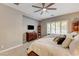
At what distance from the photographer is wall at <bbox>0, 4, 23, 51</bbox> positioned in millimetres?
1681

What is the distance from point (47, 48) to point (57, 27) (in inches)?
16.9

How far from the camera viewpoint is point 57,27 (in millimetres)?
1843

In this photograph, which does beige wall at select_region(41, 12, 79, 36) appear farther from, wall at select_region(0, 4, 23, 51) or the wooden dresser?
wall at select_region(0, 4, 23, 51)

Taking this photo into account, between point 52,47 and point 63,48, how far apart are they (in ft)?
0.62

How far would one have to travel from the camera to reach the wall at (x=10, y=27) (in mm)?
1681

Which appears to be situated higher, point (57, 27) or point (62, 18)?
point (62, 18)

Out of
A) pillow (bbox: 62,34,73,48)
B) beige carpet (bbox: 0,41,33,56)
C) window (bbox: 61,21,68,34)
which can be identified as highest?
window (bbox: 61,21,68,34)

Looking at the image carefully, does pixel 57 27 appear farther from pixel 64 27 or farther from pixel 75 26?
pixel 75 26

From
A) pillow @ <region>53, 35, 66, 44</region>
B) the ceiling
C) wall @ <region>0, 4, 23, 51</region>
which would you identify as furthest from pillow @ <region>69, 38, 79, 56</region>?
wall @ <region>0, 4, 23, 51</region>

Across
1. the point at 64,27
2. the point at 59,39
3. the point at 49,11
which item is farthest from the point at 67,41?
the point at 49,11

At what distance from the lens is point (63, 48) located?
172 centimetres

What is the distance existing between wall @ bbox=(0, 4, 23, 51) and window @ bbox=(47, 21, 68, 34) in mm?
535

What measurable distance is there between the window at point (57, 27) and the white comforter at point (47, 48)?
160mm

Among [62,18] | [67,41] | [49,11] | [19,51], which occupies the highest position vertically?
[49,11]
